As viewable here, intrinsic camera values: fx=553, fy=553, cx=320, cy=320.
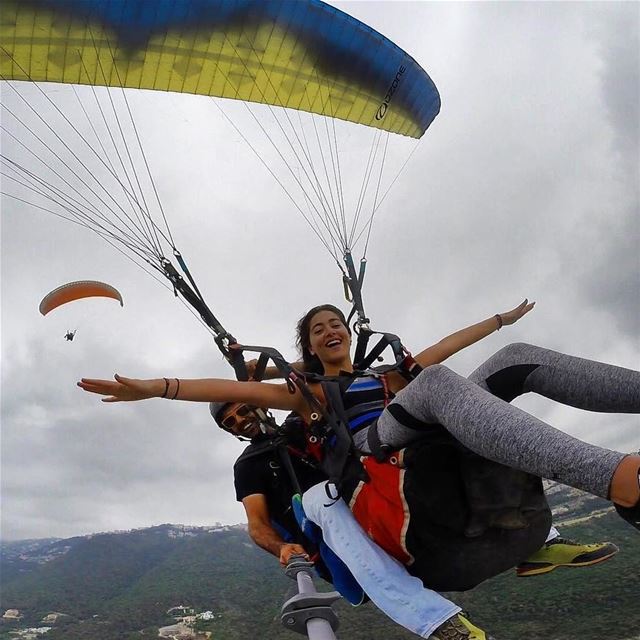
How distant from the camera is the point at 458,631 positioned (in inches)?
92.4

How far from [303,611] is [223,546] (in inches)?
6643

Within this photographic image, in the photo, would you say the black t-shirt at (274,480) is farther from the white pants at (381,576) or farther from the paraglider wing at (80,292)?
the paraglider wing at (80,292)

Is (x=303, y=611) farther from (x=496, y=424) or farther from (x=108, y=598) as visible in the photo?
(x=108, y=598)

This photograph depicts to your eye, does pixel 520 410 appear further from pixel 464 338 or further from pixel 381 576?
pixel 464 338

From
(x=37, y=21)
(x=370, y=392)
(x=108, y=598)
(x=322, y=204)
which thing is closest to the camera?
(x=370, y=392)

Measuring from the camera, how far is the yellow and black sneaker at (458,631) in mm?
2320

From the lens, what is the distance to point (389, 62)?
6.81 metres

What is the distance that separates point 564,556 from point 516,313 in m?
1.77

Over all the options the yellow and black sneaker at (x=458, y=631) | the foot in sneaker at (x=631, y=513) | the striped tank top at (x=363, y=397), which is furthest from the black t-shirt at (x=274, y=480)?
the foot in sneaker at (x=631, y=513)

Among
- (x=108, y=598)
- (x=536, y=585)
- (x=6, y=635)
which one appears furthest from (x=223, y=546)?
(x=536, y=585)

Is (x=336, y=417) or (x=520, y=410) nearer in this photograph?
(x=520, y=410)

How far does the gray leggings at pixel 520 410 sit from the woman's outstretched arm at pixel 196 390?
506 millimetres

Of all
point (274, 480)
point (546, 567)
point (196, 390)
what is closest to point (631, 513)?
point (546, 567)

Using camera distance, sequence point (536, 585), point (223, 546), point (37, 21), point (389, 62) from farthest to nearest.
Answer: point (223, 546), point (536, 585), point (389, 62), point (37, 21)
